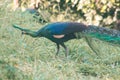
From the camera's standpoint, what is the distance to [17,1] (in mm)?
8953

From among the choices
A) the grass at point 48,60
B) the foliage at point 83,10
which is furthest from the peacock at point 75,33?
the foliage at point 83,10

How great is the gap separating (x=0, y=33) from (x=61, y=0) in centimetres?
218

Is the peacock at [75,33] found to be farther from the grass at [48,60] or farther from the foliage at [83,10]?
the foliage at [83,10]

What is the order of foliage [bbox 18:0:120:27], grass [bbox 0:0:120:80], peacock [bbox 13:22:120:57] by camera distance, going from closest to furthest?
1. grass [bbox 0:0:120:80]
2. peacock [bbox 13:22:120:57]
3. foliage [bbox 18:0:120:27]

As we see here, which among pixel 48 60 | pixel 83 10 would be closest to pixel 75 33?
pixel 48 60

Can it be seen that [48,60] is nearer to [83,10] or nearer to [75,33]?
[75,33]

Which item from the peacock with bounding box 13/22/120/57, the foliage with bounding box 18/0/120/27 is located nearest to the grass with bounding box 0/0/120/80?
the peacock with bounding box 13/22/120/57

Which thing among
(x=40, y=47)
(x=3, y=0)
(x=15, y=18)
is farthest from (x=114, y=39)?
(x=3, y=0)

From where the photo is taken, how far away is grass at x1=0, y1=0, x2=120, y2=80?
4.90m

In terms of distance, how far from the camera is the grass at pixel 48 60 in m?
4.90

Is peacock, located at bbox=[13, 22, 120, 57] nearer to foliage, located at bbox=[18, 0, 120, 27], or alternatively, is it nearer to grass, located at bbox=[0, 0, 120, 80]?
grass, located at bbox=[0, 0, 120, 80]

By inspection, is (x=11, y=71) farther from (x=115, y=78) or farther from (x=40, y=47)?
(x=40, y=47)

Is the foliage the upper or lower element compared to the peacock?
lower

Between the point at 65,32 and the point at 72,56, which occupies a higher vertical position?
the point at 65,32
